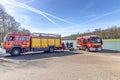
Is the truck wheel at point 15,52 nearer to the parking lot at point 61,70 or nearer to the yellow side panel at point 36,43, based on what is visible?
the yellow side panel at point 36,43

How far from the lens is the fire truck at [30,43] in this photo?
19234mm

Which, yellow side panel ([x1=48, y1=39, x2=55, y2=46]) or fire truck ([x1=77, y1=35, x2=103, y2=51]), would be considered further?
fire truck ([x1=77, y1=35, x2=103, y2=51])

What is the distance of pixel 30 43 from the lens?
21219 mm

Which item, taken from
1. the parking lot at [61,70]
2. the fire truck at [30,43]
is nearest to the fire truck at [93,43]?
the fire truck at [30,43]

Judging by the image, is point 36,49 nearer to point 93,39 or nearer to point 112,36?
point 93,39

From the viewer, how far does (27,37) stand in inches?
822

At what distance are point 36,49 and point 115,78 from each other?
15.3 m

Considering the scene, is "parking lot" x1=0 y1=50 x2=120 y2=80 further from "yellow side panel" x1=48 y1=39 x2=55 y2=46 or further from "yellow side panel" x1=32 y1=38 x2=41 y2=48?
"yellow side panel" x1=48 y1=39 x2=55 y2=46

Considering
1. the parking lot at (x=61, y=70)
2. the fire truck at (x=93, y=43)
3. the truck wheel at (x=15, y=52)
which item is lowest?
the parking lot at (x=61, y=70)

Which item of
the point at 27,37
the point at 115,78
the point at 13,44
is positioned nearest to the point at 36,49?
the point at 27,37

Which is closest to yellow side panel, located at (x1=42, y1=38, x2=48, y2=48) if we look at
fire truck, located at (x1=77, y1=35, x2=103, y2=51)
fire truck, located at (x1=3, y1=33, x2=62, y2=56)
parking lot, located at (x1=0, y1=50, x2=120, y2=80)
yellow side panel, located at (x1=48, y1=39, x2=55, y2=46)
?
fire truck, located at (x1=3, y1=33, x2=62, y2=56)

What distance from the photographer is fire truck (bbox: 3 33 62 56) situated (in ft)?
63.1

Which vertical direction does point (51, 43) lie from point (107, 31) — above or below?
below

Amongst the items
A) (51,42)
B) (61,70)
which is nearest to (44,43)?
(51,42)
